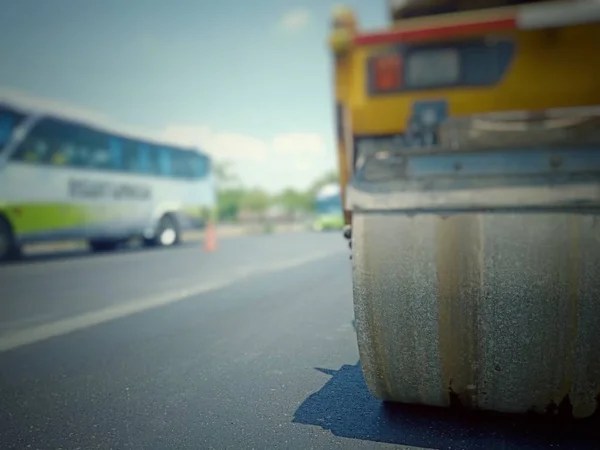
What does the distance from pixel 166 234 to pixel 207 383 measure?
15.4 m

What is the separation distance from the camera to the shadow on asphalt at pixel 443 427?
6.32 ft

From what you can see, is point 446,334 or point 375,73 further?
point 375,73

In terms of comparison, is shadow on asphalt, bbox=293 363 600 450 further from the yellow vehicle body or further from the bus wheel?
the bus wheel

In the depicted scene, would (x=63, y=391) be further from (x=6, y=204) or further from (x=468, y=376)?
(x=6, y=204)

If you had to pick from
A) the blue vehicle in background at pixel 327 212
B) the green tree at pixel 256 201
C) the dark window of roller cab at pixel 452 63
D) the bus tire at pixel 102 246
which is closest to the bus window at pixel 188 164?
the bus tire at pixel 102 246

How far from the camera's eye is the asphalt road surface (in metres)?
2.04

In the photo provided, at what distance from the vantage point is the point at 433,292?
5.83ft

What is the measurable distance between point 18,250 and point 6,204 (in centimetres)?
119

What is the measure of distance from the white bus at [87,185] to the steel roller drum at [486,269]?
1157 centimetres

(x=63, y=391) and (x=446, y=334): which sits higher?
(x=446, y=334)

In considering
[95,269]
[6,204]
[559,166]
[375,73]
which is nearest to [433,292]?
[559,166]

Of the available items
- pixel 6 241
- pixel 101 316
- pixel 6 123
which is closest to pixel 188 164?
pixel 6 123

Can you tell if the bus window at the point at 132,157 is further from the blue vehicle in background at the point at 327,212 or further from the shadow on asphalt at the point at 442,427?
the blue vehicle in background at the point at 327,212

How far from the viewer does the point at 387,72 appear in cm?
313
